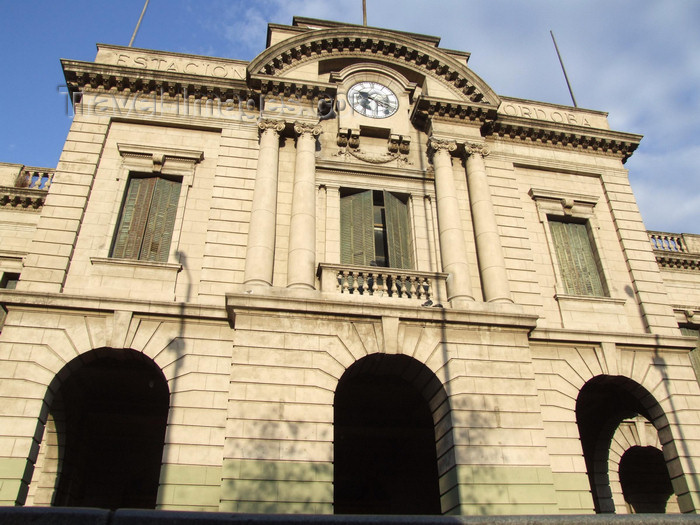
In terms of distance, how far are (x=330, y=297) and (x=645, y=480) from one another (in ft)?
56.1

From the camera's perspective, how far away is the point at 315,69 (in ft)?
62.9

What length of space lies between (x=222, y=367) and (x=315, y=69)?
1069cm

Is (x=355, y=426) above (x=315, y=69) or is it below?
below

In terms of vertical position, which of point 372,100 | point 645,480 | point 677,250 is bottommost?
point 645,480

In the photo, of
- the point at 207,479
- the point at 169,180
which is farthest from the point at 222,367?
the point at 169,180

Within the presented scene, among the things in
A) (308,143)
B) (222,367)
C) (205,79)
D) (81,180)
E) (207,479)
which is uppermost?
(205,79)

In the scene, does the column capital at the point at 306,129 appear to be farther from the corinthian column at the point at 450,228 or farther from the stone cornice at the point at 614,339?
the stone cornice at the point at 614,339

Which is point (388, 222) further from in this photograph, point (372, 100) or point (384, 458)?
point (384, 458)

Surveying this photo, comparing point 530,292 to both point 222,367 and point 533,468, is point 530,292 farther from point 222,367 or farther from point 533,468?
point 222,367

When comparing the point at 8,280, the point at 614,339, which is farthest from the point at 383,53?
the point at 8,280

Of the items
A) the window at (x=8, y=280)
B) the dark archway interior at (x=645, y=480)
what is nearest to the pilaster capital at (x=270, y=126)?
the window at (x=8, y=280)

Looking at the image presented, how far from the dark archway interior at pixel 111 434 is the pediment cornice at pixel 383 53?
1063cm

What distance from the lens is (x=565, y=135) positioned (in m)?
20.0

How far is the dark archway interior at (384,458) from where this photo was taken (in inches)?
710
